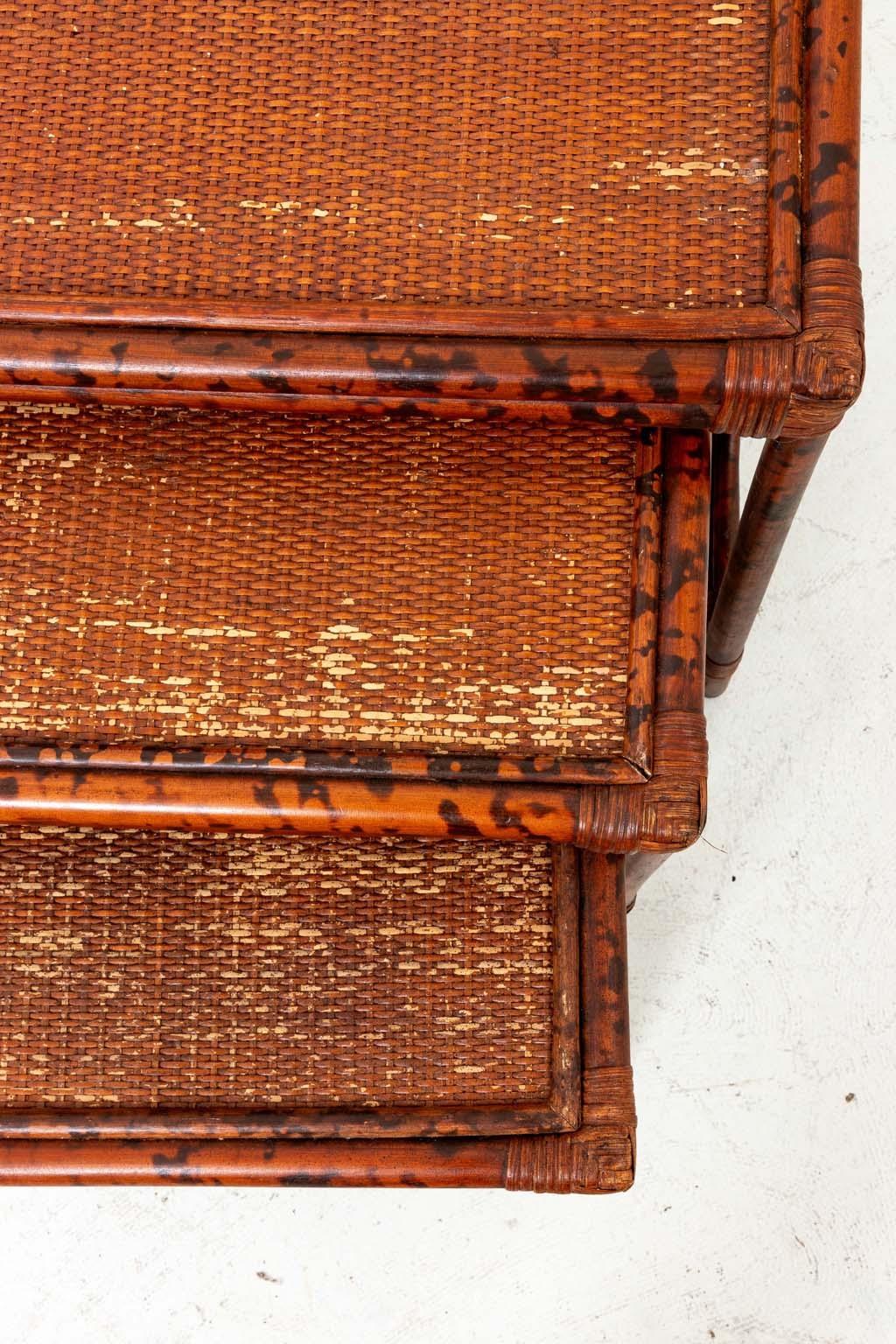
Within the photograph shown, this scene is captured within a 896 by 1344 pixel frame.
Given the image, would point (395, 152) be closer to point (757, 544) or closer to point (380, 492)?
point (380, 492)

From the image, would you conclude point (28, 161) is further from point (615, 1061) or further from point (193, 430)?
point (615, 1061)

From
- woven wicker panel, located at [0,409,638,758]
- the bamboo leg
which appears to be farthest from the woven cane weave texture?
the bamboo leg

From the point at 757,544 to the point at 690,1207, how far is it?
503 mm

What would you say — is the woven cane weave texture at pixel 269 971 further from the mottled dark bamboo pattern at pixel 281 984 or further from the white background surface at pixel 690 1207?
the white background surface at pixel 690 1207

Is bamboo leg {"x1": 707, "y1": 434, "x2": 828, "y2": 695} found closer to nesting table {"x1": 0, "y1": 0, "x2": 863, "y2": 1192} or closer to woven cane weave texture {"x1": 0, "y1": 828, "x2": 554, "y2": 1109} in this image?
nesting table {"x1": 0, "y1": 0, "x2": 863, "y2": 1192}

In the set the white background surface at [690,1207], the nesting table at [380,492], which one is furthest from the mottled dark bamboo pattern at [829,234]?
the white background surface at [690,1207]

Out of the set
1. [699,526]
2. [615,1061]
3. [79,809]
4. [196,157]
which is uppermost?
[196,157]

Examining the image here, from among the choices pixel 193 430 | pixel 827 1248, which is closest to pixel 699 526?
pixel 193 430

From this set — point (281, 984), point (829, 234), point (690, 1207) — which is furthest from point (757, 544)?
point (690, 1207)

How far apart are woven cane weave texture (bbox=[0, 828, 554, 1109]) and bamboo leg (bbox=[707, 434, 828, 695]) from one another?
0.82ft

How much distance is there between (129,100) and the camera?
0.61 metres

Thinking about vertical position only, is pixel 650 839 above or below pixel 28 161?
below

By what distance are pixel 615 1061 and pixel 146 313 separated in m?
0.45

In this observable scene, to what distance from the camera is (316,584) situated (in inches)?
24.8
